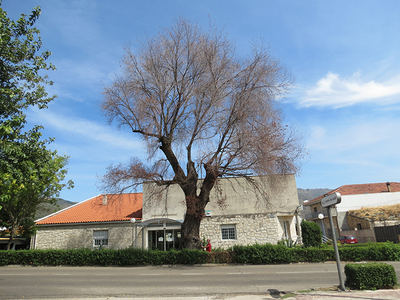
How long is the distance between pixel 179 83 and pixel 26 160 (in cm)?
974

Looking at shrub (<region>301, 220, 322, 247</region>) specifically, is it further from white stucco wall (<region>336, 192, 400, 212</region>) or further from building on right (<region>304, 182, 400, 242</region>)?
white stucco wall (<region>336, 192, 400, 212</region>)

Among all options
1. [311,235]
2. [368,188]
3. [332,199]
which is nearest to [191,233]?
[311,235]

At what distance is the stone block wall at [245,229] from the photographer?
24.7 meters

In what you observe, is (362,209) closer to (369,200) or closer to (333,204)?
(369,200)

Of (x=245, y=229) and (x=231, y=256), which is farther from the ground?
(x=245, y=229)

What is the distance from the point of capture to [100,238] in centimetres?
2555

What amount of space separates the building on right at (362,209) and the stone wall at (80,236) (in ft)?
73.8

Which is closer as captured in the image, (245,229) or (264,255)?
(264,255)

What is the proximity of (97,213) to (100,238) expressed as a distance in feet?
8.84

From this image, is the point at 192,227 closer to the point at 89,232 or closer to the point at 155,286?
the point at 155,286

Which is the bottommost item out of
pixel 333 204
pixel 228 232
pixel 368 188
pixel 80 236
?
pixel 228 232

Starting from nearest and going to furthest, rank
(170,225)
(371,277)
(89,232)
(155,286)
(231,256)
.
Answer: (371,277) → (155,286) → (231,256) → (170,225) → (89,232)

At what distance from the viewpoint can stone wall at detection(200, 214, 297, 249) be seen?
24703 millimetres

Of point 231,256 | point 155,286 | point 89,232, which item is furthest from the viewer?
point 89,232
